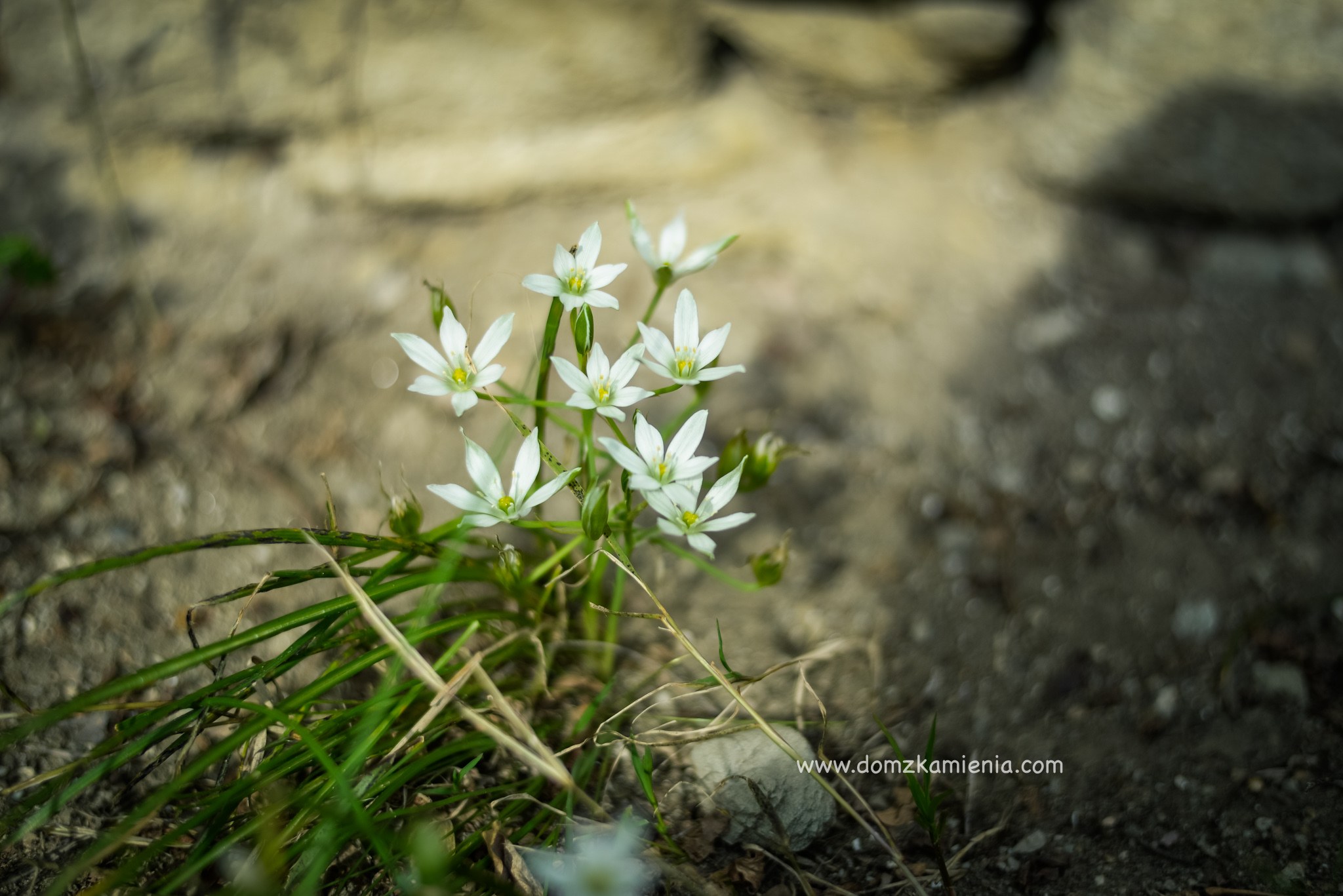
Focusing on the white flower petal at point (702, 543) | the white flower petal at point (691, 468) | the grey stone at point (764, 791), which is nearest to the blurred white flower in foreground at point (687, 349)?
the white flower petal at point (691, 468)

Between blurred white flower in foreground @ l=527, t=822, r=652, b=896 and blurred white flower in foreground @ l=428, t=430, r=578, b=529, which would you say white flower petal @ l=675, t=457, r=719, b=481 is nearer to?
blurred white flower in foreground @ l=428, t=430, r=578, b=529

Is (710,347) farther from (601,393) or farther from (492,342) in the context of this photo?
(492,342)

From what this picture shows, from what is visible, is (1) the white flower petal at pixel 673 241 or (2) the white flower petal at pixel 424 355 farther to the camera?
(1) the white flower petal at pixel 673 241

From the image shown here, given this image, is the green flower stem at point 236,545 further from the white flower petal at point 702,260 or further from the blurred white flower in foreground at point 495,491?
the white flower petal at point 702,260

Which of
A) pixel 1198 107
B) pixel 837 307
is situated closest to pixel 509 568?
pixel 837 307

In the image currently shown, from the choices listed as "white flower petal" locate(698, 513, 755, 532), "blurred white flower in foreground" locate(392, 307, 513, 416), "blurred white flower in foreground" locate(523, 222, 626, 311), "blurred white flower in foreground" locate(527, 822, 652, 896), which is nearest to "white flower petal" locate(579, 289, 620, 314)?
"blurred white flower in foreground" locate(523, 222, 626, 311)
